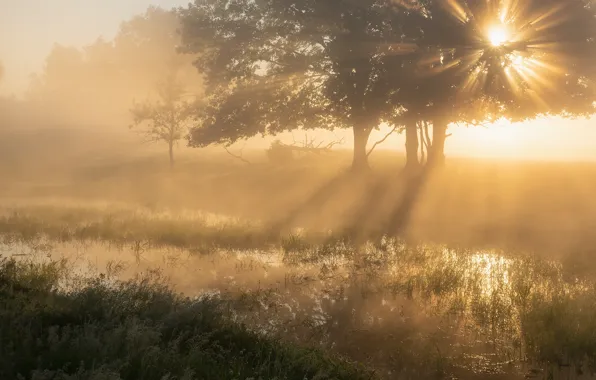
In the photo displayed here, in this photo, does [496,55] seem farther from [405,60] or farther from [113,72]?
[113,72]

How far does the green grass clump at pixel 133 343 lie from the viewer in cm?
572

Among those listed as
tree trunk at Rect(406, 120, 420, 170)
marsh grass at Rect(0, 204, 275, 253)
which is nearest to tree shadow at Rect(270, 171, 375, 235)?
marsh grass at Rect(0, 204, 275, 253)

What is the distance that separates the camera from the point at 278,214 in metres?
25.4

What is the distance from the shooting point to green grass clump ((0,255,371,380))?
572cm

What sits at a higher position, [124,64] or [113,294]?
[124,64]

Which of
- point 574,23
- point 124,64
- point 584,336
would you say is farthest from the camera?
point 124,64

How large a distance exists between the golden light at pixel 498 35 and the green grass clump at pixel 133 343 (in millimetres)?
22232

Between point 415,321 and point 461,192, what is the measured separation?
20454 mm

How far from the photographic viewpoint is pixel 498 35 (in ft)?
86.4

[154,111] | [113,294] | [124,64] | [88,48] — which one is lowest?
[113,294]

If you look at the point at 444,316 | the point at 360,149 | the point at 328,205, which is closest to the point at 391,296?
the point at 444,316

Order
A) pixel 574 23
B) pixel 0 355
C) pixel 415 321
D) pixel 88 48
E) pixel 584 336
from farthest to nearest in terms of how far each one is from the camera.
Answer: pixel 88 48
pixel 574 23
pixel 415 321
pixel 584 336
pixel 0 355

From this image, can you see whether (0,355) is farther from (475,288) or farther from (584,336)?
(475,288)

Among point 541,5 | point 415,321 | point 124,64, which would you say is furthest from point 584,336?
point 124,64
